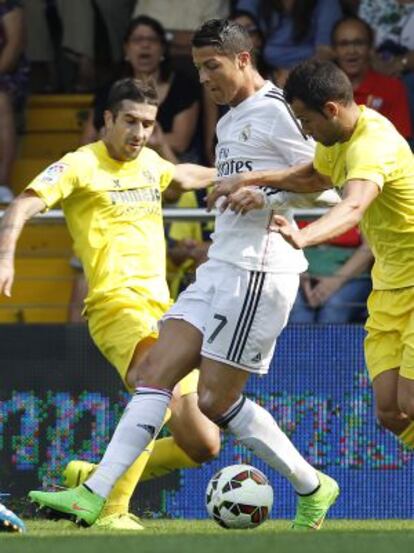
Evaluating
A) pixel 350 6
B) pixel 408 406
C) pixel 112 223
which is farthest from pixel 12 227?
pixel 350 6

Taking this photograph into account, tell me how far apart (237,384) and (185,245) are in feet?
8.90

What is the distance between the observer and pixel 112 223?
9.63 metres

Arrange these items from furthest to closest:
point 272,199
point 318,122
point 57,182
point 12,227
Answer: point 57,182, point 12,227, point 272,199, point 318,122

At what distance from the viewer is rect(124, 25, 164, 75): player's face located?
1297 centimetres

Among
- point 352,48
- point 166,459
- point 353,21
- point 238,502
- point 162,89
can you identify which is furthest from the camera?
point 162,89

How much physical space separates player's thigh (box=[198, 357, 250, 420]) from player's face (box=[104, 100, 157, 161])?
63.2 inches

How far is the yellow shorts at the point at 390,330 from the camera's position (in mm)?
8656

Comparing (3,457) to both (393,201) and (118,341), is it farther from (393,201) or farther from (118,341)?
(393,201)

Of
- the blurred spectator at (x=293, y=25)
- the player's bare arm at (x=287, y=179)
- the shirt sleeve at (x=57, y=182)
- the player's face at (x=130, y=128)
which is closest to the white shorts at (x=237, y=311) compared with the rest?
the player's bare arm at (x=287, y=179)

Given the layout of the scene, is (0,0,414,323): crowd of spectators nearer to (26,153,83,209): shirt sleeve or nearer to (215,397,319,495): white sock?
(26,153,83,209): shirt sleeve

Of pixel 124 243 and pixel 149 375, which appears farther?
pixel 124 243

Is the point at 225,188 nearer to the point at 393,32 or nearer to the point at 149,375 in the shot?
the point at 149,375

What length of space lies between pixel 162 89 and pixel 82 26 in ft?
5.48

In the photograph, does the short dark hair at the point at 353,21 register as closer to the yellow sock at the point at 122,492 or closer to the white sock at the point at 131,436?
the yellow sock at the point at 122,492
